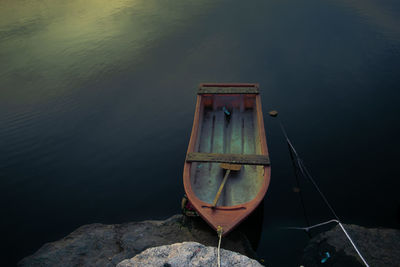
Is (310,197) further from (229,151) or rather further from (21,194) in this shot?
(21,194)

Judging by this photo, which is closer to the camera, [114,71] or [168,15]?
[114,71]

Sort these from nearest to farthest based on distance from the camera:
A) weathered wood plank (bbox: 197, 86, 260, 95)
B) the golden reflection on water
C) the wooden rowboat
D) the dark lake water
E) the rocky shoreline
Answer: the rocky shoreline
the wooden rowboat
the dark lake water
weathered wood plank (bbox: 197, 86, 260, 95)
the golden reflection on water

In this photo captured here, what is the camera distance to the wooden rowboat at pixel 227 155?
249 inches

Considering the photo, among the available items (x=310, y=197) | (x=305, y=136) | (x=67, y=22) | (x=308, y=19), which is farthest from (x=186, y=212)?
(x=67, y=22)

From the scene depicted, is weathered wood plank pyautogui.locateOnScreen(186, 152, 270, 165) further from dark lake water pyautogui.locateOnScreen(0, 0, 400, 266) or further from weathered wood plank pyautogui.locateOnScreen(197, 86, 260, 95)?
weathered wood plank pyautogui.locateOnScreen(197, 86, 260, 95)

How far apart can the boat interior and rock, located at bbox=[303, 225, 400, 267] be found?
2065mm

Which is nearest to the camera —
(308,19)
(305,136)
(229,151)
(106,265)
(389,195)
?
(106,265)

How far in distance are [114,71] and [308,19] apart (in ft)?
47.2

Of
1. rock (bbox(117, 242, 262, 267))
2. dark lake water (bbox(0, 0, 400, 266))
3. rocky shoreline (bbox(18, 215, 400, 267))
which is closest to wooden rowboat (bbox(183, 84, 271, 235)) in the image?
rocky shoreline (bbox(18, 215, 400, 267))

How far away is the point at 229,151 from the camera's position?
30.2 feet

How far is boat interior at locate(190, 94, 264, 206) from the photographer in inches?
298

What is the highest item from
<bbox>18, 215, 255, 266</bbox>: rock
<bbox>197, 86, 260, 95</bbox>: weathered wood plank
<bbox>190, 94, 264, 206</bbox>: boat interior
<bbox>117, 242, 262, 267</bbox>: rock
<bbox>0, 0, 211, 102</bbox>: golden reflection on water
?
<bbox>0, 0, 211, 102</bbox>: golden reflection on water

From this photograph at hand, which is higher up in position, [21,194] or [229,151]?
[229,151]

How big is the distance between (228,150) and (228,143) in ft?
1.24
